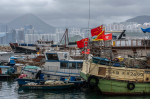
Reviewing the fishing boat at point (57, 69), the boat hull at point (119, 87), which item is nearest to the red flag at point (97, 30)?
the fishing boat at point (57, 69)

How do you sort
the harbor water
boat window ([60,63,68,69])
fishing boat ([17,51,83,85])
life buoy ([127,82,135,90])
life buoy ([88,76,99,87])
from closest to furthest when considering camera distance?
1. life buoy ([127,82,135,90])
2. life buoy ([88,76,99,87])
3. the harbor water
4. fishing boat ([17,51,83,85])
5. boat window ([60,63,68,69])

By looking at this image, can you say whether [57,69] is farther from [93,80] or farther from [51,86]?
[93,80]

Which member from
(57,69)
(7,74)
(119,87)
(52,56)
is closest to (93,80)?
(119,87)

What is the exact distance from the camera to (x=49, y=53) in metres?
27.1

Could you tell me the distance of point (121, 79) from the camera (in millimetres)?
22047

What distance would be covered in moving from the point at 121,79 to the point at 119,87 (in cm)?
71

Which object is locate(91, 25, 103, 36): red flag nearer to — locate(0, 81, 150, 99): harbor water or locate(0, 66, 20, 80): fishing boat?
locate(0, 81, 150, 99): harbor water

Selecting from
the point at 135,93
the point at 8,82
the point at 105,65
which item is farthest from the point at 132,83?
the point at 8,82

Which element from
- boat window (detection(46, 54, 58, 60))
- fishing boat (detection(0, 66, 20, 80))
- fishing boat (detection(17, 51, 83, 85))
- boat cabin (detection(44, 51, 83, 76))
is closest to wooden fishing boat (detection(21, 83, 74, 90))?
fishing boat (detection(17, 51, 83, 85))

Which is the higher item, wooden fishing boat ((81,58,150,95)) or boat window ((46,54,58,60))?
boat window ((46,54,58,60))

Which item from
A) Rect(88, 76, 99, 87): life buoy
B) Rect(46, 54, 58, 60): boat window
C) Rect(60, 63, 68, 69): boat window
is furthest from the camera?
Rect(46, 54, 58, 60): boat window

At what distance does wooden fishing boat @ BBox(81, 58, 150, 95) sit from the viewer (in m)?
21.9

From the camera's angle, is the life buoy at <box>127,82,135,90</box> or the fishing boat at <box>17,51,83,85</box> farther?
the fishing boat at <box>17,51,83,85</box>

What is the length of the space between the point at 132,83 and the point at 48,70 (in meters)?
9.45
